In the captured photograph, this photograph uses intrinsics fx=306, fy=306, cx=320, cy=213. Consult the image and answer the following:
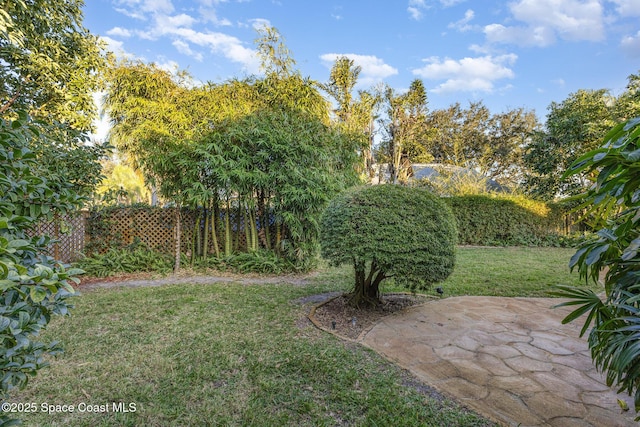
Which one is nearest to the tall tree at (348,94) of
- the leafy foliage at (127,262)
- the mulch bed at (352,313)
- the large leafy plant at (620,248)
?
the leafy foliage at (127,262)

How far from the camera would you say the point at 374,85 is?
14312 millimetres

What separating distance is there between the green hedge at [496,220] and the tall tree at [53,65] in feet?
30.4

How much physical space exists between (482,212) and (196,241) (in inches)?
335

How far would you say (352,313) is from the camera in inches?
135

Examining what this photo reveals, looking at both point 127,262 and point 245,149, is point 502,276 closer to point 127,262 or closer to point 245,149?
point 245,149

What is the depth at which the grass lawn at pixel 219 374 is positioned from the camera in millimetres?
1728

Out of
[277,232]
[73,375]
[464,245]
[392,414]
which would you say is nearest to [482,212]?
[464,245]

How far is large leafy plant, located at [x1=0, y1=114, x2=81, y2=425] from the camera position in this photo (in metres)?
0.74

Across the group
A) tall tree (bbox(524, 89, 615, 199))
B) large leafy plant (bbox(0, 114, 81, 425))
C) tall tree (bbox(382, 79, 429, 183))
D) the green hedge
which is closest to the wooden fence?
large leafy plant (bbox(0, 114, 81, 425))

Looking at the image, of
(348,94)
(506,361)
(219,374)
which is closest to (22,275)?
(219,374)

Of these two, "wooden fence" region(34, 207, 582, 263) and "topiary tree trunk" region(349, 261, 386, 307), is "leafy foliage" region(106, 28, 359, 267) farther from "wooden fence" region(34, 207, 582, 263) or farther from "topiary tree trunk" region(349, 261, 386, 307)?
"topiary tree trunk" region(349, 261, 386, 307)

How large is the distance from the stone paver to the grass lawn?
0.22m

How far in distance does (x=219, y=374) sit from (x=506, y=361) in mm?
2128

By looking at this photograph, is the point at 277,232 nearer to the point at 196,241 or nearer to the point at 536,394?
the point at 196,241
